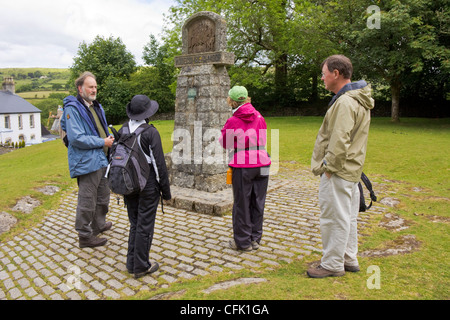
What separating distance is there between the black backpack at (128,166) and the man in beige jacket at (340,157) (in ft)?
6.40

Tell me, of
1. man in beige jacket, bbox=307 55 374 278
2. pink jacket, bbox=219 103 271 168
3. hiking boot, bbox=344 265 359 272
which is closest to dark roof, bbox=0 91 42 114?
pink jacket, bbox=219 103 271 168

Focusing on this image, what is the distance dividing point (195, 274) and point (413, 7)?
1916cm

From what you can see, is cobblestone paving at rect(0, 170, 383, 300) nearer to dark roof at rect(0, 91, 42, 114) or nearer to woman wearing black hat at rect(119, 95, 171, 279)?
woman wearing black hat at rect(119, 95, 171, 279)

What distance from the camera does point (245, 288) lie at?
3295mm

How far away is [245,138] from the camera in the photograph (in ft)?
14.6

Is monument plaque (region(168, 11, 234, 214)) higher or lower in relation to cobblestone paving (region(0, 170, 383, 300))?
higher

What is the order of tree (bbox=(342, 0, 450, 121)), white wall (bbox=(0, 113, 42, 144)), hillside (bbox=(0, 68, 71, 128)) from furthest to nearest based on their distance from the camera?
1. hillside (bbox=(0, 68, 71, 128))
2. white wall (bbox=(0, 113, 42, 144))
3. tree (bbox=(342, 0, 450, 121))

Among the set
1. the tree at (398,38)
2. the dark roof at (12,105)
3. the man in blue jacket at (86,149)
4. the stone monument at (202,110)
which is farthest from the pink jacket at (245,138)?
the dark roof at (12,105)

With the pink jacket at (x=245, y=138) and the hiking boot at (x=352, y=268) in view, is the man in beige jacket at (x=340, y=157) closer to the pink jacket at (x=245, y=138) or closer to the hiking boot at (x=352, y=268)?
the hiking boot at (x=352, y=268)

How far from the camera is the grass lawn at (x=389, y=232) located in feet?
10.5

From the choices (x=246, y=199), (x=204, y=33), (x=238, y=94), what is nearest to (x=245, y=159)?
(x=246, y=199)

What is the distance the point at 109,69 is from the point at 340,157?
43.4 meters

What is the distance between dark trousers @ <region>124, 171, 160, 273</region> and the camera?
3.79 metres
